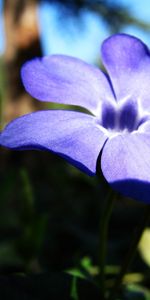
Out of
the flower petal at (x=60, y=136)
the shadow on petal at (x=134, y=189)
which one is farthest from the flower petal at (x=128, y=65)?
the shadow on petal at (x=134, y=189)

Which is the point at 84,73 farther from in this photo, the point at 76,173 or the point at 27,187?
the point at 76,173

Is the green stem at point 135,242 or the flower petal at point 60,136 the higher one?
the flower petal at point 60,136

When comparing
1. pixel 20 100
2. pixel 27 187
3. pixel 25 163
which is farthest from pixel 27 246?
pixel 20 100

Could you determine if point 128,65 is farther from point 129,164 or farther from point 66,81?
point 129,164

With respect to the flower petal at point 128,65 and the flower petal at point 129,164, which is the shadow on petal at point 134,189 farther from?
the flower petal at point 128,65

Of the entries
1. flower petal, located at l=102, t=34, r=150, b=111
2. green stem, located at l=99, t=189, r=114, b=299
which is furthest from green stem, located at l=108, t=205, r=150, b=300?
flower petal, located at l=102, t=34, r=150, b=111

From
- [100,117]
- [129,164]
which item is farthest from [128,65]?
[129,164]

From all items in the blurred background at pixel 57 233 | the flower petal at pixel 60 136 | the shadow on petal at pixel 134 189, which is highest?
the shadow on petal at pixel 134 189
